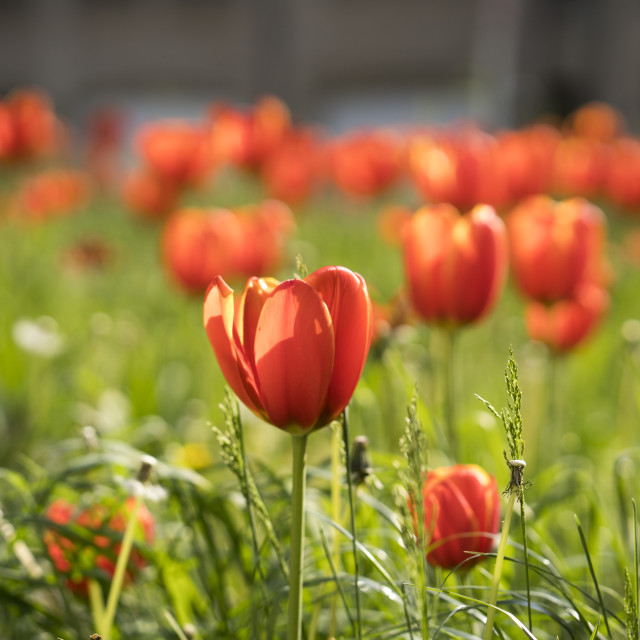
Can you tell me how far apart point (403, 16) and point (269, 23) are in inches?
87.2

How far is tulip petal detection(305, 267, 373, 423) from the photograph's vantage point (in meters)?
0.51

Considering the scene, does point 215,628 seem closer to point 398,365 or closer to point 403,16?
point 398,365

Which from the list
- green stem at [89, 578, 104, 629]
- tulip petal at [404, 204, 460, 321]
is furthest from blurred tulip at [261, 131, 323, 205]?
green stem at [89, 578, 104, 629]

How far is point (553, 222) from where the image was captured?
112 cm

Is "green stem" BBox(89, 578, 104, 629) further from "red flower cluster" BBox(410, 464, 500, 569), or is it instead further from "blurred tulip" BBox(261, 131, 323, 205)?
"blurred tulip" BBox(261, 131, 323, 205)

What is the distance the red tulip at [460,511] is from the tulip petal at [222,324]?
17 centimetres

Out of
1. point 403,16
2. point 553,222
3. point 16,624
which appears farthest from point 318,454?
point 403,16

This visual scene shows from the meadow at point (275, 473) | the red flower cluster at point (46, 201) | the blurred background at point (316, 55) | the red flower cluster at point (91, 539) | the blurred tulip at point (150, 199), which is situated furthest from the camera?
the blurred background at point (316, 55)

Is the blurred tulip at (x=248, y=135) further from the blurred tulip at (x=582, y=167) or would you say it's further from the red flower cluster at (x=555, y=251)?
the red flower cluster at (x=555, y=251)

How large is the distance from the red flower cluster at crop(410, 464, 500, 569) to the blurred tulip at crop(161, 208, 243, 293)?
2.92 ft

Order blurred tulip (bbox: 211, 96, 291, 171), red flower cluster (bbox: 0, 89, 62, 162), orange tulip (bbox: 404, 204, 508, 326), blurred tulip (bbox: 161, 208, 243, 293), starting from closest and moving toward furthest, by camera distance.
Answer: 1. orange tulip (bbox: 404, 204, 508, 326)
2. blurred tulip (bbox: 161, 208, 243, 293)
3. red flower cluster (bbox: 0, 89, 62, 162)
4. blurred tulip (bbox: 211, 96, 291, 171)

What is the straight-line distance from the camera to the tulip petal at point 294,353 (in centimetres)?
50

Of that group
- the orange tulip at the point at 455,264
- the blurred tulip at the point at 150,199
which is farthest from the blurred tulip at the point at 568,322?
the blurred tulip at the point at 150,199

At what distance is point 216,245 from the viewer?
1.48 metres
